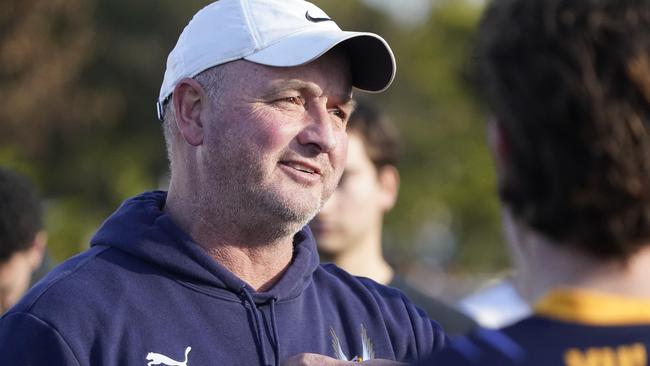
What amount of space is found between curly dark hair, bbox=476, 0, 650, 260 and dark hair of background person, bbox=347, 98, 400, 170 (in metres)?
3.76

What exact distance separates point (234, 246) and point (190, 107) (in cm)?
49

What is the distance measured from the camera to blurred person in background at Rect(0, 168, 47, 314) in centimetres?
511

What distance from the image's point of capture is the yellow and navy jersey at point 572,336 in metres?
1.87

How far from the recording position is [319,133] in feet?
11.0

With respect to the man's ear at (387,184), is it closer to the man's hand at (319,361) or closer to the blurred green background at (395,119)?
the man's hand at (319,361)

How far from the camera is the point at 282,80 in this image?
11.0 feet

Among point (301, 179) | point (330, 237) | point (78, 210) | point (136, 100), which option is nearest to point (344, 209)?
point (330, 237)

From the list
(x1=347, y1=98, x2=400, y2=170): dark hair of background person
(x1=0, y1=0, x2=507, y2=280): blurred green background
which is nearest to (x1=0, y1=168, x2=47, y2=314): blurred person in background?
(x1=347, y1=98, x2=400, y2=170): dark hair of background person

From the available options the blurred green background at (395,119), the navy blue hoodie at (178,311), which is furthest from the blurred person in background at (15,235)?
the blurred green background at (395,119)

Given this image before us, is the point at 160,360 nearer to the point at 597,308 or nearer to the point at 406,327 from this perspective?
the point at 406,327

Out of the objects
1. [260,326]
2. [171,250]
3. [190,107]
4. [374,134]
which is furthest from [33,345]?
[374,134]

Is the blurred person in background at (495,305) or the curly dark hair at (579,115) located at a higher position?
the curly dark hair at (579,115)

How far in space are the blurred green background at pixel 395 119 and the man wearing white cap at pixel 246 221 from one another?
20.0 metres

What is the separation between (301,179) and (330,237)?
224 centimetres
